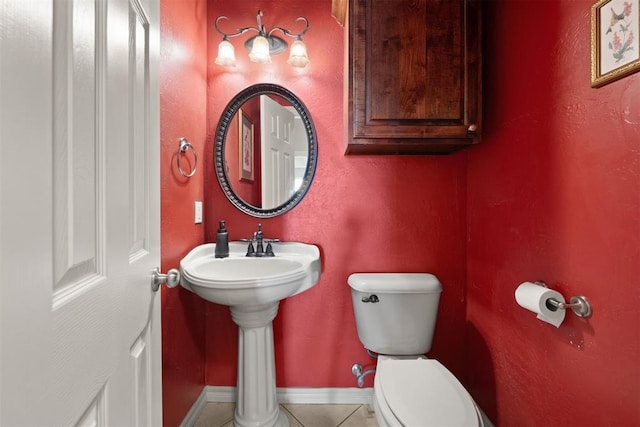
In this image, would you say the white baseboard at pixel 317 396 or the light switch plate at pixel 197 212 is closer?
the light switch plate at pixel 197 212

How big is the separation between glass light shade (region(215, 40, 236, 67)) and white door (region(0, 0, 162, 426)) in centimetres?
81

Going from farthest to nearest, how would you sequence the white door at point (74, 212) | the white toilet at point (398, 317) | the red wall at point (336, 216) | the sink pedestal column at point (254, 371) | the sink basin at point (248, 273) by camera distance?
the red wall at point (336, 216)
the sink pedestal column at point (254, 371)
the white toilet at point (398, 317)
the sink basin at point (248, 273)
the white door at point (74, 212)

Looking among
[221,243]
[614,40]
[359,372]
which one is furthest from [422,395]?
[614,40]

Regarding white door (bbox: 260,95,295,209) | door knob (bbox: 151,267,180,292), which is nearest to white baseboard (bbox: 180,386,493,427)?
white door (bbox: 260,95,295,209)

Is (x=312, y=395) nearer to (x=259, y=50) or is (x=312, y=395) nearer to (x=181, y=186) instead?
(x=181, y=186)

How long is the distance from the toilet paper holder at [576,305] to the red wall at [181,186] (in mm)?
1385

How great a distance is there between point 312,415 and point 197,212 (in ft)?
4.00

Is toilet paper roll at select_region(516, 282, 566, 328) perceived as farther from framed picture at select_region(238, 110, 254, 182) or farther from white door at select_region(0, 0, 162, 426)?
framed picture at select_region(238, 110, 254, 182)

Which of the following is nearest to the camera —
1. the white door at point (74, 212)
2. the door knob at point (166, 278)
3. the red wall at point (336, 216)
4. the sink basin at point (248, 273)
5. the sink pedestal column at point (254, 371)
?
the white door at point (74, 212)

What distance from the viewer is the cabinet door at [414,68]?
3.90ft

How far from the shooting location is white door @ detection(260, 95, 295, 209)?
1.55 meters

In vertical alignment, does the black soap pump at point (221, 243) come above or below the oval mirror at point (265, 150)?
below

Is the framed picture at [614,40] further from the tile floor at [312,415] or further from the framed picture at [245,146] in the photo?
the tile floor at [312,415]

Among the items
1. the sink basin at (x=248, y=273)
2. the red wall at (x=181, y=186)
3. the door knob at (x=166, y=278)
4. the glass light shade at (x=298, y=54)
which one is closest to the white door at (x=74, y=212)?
the door knob at (x=166, y=278)
